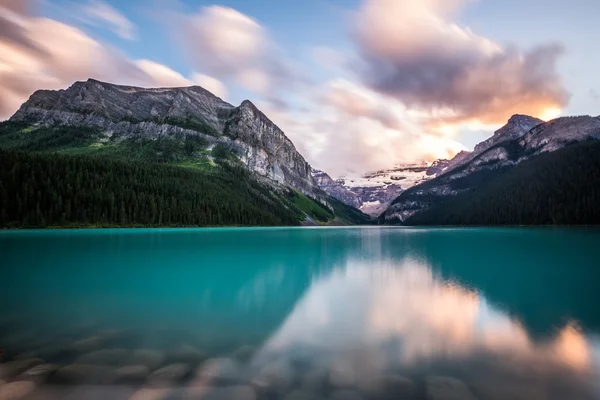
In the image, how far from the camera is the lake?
9719mm

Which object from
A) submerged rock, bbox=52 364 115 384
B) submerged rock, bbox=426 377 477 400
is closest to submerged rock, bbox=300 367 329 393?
submerged rock, bbox=426 377 477 400

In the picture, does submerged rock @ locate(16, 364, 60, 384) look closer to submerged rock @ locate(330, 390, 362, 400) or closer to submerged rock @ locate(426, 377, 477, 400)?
submerged rock @ locate(330, 390, 362, 400)

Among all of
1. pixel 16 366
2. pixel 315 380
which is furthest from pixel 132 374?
pixel 315 380

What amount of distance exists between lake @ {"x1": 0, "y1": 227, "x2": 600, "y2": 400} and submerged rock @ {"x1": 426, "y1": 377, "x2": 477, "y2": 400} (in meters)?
0.03

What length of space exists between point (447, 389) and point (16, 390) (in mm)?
11838

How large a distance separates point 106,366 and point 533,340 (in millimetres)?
16542

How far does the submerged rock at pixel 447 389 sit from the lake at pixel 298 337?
3cm

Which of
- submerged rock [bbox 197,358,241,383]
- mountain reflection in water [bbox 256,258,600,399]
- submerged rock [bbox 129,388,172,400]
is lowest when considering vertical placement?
mountain reflection in water [bbox 256,258,600,399]

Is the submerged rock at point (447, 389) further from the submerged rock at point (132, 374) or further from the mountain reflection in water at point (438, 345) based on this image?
the submerged rock at point (132, 374)

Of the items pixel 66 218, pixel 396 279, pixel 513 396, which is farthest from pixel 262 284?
pixel 66 218

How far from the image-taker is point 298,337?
1464cm

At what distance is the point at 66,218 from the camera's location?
391 ft

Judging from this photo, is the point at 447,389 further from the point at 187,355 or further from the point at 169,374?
the point at 187,355

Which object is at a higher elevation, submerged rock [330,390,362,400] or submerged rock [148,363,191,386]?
submerged rock [148,363,191,386]
